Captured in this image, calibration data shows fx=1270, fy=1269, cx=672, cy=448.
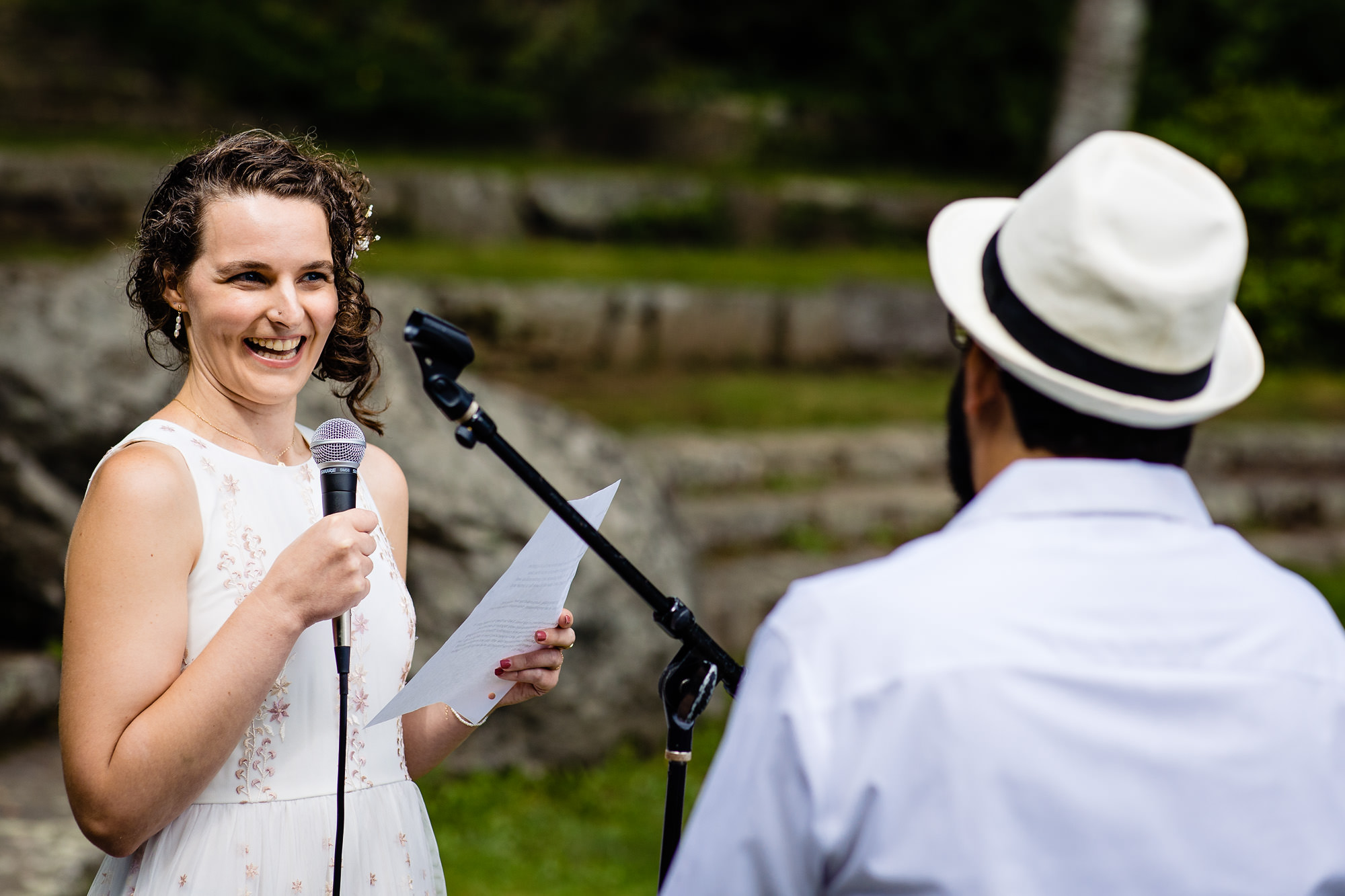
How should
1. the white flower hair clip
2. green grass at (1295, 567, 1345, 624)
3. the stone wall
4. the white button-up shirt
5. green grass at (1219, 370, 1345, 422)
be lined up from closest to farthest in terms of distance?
the white button-up shirt, the white flower hair clip, green grass at (1295, 567, 1345, 624), the stone wall, green grass at (1219, 370, 1345, 422)

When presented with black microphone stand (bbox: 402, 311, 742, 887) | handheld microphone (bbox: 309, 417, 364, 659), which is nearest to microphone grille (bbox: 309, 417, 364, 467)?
handheld microphone (bbox: 309, 417, 364, 659)

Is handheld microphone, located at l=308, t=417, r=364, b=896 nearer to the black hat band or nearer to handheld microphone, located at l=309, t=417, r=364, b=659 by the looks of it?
A: handheld microphone, located at l=309, t=417, r=364, b=659

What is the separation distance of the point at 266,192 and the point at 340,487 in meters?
0.53

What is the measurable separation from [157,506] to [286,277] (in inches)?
16.6

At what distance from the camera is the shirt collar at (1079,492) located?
132cm

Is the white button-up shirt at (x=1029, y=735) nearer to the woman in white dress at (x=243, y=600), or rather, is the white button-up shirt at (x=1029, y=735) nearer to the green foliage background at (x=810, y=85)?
the woman in white dress at (x=243, y=600)

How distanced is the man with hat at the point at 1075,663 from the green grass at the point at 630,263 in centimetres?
763

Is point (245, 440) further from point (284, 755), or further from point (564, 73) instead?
point (564, 73)

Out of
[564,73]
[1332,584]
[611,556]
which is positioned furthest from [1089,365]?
[564,73]

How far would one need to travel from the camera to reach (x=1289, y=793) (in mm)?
1269

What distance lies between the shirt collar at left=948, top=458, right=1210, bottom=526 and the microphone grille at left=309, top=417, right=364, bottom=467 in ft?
2.93

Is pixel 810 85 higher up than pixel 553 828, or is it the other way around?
pixel 553 828

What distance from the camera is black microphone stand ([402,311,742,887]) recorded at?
1607 millimetres

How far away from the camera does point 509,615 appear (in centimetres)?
192
